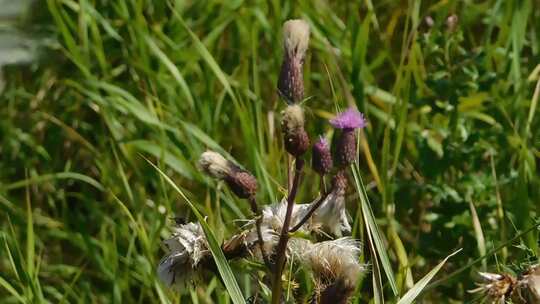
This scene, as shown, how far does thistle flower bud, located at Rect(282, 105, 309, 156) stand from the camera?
4.32ft

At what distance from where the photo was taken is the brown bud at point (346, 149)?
1.36 meters

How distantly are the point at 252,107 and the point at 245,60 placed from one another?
0.15 metres

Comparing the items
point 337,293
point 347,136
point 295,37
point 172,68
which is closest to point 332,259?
point 337,293

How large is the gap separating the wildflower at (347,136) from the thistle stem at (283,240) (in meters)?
0.05

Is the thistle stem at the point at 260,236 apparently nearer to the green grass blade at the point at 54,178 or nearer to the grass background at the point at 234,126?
the grass background at the point at 234,126

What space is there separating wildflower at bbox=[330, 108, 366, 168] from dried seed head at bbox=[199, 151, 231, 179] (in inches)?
5.6

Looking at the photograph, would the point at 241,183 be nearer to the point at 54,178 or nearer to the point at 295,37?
the point at 295,37

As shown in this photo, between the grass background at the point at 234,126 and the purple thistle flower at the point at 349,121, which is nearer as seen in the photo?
the purple thistle flower at the point at 349,121

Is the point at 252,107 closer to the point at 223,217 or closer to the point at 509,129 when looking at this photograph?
the point at 223,217

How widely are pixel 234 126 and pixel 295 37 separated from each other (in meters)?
1.09

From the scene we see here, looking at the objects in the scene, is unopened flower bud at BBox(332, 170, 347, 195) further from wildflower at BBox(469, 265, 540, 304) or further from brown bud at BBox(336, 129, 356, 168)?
wildflower at BBox(469, 265, 540, 304)

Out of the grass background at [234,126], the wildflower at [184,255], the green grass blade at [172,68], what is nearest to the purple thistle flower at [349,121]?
the wildflower at [184,255]

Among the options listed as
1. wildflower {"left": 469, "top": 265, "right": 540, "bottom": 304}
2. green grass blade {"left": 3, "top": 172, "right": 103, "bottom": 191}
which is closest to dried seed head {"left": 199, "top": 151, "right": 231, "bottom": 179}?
wildflower {"left": 469, "top": 265, "right": 540, "bottom": 304}

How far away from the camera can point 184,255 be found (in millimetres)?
1446
